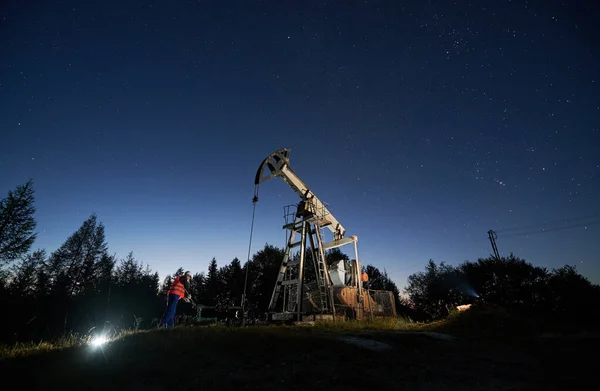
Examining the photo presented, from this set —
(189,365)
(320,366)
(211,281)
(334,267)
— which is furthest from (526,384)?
(211,281)

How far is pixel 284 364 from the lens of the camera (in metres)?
5.39

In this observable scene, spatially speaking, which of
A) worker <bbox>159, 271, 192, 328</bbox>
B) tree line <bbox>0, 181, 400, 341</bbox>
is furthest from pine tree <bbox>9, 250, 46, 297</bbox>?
worker <bbox>159, 271, 192, 328</bbox>

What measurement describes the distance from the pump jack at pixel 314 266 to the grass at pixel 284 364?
248 inches

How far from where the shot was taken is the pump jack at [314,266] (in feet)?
45.2

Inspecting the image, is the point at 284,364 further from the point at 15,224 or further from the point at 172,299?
the point at 15,224

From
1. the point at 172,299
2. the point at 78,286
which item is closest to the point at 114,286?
the point at 78,286

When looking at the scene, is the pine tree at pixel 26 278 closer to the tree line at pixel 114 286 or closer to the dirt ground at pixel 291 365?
the tree line at pixel 114 286

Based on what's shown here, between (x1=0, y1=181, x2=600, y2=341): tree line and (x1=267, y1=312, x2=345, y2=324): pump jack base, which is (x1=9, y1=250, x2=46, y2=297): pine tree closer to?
(x1=0, y1=181, x2=600, y2=341): tree line

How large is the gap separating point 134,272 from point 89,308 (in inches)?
1198

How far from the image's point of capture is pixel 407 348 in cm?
710

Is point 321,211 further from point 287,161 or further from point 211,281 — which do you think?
point 211,281

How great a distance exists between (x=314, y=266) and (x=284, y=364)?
8.37 m

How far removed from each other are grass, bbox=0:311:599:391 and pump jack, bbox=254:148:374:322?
630 centimetres

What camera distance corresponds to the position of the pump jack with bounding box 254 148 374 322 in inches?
542
